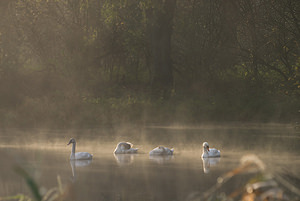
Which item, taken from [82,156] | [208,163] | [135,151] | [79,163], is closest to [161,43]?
[135,151]

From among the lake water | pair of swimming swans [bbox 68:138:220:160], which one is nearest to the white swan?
pair of swimming swans [bbox 68:138:220:160]

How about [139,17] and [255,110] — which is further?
[139,17]

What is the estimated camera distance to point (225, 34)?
33250mm

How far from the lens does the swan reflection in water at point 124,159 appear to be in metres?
17.6

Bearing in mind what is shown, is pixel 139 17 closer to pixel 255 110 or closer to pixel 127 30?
pixel 127 30

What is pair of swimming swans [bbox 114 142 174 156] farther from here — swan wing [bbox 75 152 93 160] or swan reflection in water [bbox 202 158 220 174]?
swan wing [bbox 75 152 93 160]

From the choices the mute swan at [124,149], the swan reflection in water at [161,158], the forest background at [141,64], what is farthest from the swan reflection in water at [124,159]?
the forest background at [141,64]

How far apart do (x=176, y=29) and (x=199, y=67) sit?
3910 mm

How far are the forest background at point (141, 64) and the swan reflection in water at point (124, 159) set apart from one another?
10.6 m

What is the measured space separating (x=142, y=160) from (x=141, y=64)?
2377cm

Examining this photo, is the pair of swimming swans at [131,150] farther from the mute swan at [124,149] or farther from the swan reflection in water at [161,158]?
the swan reflection in water at [161,158]

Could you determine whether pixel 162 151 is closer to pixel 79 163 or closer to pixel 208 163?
pixel 208 163

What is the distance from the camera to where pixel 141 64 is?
136 feet

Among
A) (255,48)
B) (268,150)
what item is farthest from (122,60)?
(268,150)
